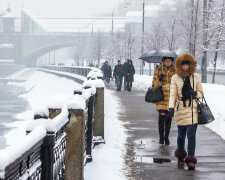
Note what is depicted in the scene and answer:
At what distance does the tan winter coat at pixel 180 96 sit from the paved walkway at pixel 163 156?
722mm

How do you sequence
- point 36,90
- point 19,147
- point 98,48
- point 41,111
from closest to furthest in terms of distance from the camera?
point 19,147, point 41,111, point 98,48, point 36,90

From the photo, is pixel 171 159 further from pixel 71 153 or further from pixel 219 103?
pixel 219 103

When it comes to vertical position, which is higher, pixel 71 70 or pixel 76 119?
pixel 76 119

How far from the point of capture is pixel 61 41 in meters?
134

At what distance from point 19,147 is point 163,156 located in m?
6.10

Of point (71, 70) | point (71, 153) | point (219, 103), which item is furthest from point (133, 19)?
point (71, 153)

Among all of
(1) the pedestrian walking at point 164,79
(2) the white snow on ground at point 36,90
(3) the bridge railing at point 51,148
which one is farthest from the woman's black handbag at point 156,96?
(2) the white snow on ground at point 36,90

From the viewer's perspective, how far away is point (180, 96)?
767cm

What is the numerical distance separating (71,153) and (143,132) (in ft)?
20.8

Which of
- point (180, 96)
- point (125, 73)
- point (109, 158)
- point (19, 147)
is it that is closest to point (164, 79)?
point (109, 158)

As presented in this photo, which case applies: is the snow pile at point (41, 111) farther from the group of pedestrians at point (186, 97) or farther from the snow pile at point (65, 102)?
the group of pedestrians at point (186, 97)

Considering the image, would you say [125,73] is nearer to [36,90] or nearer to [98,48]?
[98,48]

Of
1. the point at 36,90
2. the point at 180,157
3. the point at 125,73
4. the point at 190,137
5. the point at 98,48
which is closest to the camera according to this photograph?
the point at 190,137

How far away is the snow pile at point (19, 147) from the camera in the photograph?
279cm
